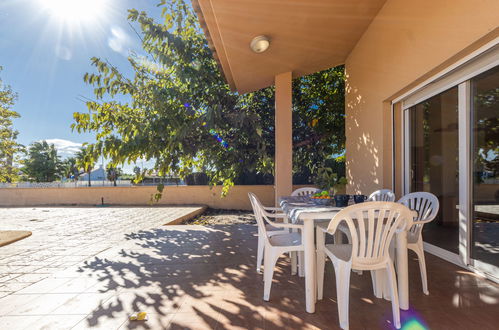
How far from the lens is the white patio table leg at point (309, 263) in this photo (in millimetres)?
1905

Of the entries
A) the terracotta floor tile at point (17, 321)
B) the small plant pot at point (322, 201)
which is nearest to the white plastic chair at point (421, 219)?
the small plant pot at point (322, 201)

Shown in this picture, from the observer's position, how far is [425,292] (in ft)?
7.32

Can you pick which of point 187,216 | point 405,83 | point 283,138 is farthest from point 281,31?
point 187,216

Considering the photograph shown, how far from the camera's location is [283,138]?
495 cm

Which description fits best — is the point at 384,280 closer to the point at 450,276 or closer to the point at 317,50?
the point at 450,276

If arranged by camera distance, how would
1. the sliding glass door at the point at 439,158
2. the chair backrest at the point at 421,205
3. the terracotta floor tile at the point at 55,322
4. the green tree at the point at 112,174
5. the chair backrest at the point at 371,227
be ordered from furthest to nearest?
1. the green tree at the point at 112,174
2. the sliding glass door at the point at 439,158
3. the chair backrest at the point at 421,205
4. the terracotta floor tile at the point at 55,322
5. the chair backrest at the point at 371,227

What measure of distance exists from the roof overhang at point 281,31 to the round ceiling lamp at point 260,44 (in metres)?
0.06

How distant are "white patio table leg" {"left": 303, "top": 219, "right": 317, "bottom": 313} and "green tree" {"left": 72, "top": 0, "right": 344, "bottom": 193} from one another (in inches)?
133

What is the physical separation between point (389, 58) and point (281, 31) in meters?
1.53

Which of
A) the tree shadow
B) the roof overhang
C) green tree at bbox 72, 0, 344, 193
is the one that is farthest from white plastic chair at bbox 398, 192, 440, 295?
green tree at bbox 72, 0, 344, 193

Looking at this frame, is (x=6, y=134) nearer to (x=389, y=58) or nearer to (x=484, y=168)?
(x=389, y=58)

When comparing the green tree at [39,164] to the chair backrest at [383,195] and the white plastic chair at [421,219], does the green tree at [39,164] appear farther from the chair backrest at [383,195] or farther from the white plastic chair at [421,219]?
the white plastic chair at [421,219]

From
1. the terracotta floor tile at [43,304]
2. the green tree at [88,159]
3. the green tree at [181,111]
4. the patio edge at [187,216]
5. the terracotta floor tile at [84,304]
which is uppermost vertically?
the green tree at [181,111]

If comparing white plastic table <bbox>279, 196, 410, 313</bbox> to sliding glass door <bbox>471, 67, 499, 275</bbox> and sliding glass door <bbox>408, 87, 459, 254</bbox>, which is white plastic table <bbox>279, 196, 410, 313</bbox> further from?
sliding glass door <bbox>408, 87, 459, 254</bbox>
